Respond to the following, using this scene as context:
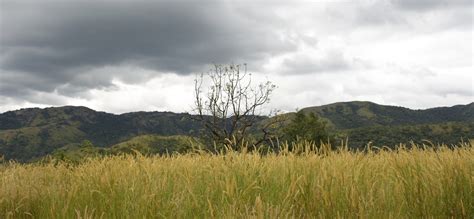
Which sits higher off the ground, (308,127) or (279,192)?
(308,127)

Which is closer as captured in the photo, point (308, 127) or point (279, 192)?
point (279, 192)

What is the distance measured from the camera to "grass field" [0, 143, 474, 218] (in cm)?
471

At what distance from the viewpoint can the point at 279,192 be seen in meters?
5.57

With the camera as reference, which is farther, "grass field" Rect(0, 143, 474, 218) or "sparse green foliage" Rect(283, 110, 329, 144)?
"sparse green foliage" Rect(283, 110, 329, 144)

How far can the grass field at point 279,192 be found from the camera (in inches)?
185

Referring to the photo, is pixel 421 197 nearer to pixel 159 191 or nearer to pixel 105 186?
pixel 159 191

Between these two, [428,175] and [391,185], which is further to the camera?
[391,185]

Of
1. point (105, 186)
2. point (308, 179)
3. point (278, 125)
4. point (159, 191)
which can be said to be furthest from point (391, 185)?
point (278, 125)

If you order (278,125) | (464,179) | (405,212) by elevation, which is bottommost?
(405,212)

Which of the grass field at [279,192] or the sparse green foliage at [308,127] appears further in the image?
the sparse green foliage at [308,127]

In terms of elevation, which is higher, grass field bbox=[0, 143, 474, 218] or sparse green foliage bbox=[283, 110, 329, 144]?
sparse green foliage bbox=[283, 110, 329, 144]

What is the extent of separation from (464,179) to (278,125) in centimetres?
3959

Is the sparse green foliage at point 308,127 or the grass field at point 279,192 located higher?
the sparse green foliage at point 308,127

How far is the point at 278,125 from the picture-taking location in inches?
1766
